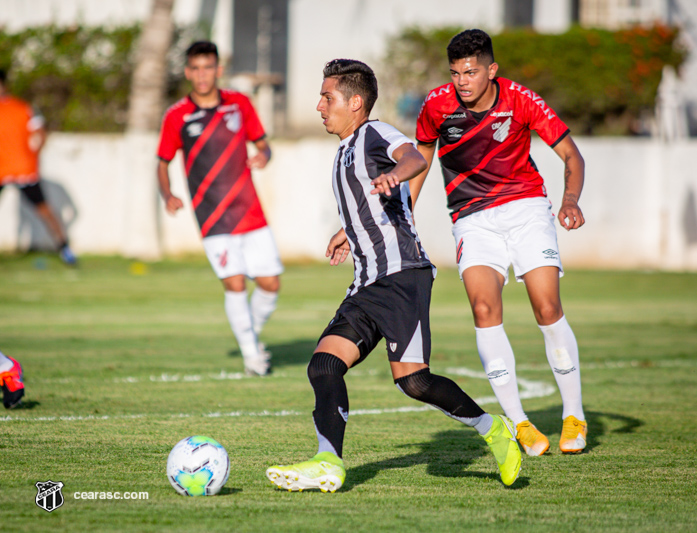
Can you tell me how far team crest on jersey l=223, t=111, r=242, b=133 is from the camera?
7.76 metres

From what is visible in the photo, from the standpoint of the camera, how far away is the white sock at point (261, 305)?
7938 millimetres

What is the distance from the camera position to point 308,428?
5.61 metres

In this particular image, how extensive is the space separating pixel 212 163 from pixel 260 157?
1.27ft

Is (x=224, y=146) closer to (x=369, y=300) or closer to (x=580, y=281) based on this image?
(x=369, y=300)

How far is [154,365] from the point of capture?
790cm

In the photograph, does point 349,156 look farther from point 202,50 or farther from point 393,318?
point 202,50

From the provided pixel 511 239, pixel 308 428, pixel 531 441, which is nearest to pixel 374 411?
pixel 308 428

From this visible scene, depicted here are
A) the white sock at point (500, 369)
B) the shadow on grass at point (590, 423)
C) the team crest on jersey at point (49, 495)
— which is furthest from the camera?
the shadow on grass at point (590, 423)

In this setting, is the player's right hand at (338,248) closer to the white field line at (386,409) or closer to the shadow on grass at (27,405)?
the white field line at (386,409)

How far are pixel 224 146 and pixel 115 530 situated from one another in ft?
15.4

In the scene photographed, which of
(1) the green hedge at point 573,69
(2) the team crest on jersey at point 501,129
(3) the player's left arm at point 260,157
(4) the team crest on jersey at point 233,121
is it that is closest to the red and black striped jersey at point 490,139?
(2) the team crest on jersey at point 501,129

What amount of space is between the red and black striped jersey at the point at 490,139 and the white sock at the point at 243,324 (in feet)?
8.49

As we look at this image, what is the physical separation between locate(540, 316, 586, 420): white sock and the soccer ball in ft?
7.03

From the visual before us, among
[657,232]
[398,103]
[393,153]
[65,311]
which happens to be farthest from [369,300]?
[398,103]
